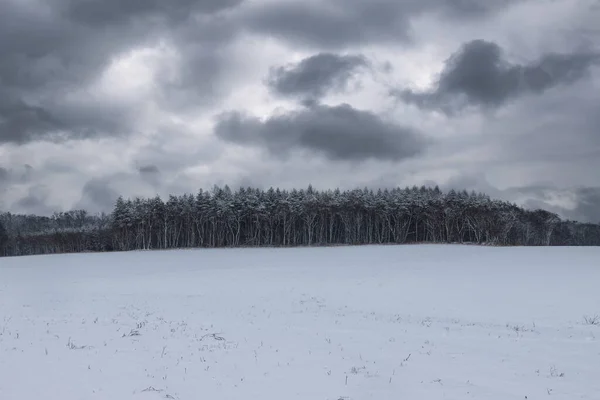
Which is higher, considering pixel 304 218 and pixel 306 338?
pixel 304 218

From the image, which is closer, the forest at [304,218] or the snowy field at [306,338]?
the snowy field at [306,338]

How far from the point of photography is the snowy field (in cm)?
1252

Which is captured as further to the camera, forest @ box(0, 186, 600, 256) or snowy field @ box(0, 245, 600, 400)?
forest @ box(0, 186, 600, 256)

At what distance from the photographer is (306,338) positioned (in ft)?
64.4

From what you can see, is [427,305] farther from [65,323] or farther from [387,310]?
[65,323]

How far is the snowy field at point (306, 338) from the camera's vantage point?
12.5 m

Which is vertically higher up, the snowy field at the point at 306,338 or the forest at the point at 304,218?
the forest at the point at 304,218

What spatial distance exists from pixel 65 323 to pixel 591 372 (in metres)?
21.5

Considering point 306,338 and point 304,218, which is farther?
point 304,218

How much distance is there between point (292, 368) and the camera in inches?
571

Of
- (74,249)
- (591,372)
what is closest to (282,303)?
(591,372)

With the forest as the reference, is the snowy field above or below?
below

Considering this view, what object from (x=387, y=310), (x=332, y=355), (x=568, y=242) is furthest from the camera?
(x=568, y=242)

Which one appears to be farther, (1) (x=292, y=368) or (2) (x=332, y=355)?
(2) (x=332, y=355)
